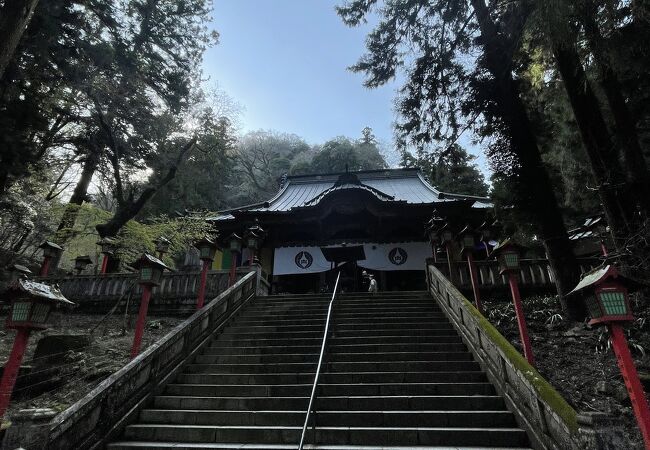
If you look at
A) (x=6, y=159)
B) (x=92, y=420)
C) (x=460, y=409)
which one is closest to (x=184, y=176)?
(x=6, y=159)

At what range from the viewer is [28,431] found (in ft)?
13.8

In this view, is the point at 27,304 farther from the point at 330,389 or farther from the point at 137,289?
the point at 137,289

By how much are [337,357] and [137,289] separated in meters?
8.61

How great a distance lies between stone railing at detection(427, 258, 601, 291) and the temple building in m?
4.10

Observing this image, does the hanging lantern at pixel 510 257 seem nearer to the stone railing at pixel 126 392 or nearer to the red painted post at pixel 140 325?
the stone railing at pixel 126 392

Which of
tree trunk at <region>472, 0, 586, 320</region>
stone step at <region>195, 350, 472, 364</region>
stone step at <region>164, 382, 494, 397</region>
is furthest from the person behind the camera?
tree trunk at <region>472, 0, 586, 320</region>

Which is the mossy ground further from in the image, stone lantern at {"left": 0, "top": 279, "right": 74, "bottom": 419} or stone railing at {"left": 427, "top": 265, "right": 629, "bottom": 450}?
stone lantern at {"left": 0, "top": 279, "right": 74, "bottom": 419}

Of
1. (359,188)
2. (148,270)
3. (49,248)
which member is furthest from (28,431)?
(359,188)

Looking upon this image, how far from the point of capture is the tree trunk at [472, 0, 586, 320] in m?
8.64

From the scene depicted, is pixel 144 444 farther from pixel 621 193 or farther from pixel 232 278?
pixel 621 193

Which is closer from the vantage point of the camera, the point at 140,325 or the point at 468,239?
the point at 140,325

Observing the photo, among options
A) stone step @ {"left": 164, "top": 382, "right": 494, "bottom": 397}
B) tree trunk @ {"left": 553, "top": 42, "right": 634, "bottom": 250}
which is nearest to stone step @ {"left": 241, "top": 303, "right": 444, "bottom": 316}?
stone step @ {"left": 164, "top": 382, "right": 494, "bottom": 397}

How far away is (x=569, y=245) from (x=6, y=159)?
1401 cm

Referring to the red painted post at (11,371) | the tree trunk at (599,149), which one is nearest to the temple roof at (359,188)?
the tree trunk at (599,149)
